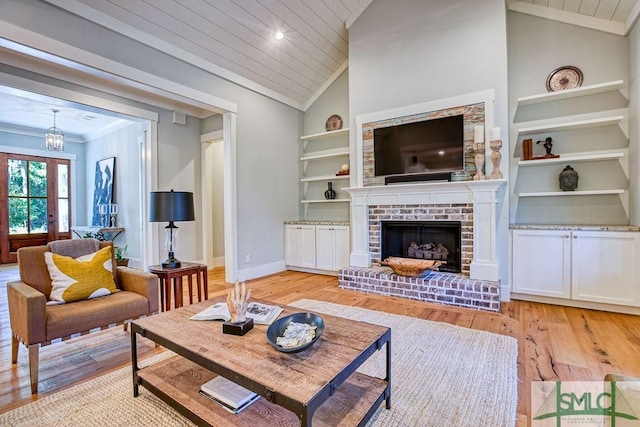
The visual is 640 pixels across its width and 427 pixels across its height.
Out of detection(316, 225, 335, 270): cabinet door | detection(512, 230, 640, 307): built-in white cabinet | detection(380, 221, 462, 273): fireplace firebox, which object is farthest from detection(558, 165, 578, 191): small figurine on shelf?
detection(316, 225, 335, 270): cabinet door

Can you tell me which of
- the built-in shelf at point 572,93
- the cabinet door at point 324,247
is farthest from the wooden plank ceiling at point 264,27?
the cabinet door at point 324,247

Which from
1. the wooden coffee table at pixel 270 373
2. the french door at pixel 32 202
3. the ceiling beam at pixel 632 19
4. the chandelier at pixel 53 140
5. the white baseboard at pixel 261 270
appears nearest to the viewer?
the wooden coffee table at pixel 270 373

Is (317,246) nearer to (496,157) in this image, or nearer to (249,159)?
(249,159)

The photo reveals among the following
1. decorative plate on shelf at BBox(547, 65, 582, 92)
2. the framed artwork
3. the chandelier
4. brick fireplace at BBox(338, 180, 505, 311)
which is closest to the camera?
brick fireplace at BBox(338, 180, 505, 311)

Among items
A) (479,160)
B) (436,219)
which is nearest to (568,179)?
(479,160)

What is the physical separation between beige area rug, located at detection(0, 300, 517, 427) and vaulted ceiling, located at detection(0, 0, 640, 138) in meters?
3.05

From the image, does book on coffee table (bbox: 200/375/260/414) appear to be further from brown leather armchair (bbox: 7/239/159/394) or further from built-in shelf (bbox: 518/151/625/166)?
built-in shelf (bbox: 518/151/625/166)

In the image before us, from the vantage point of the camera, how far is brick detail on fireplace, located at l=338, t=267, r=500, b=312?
10.5 ft

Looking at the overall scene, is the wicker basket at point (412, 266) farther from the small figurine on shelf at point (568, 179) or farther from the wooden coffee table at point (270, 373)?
the wooden coffee table at point (270, 373)

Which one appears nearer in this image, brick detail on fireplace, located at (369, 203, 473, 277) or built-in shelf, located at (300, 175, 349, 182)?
brick detail on fireplace, located at (369, 203, 473, 277)

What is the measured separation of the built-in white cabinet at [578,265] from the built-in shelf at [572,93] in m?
1.49

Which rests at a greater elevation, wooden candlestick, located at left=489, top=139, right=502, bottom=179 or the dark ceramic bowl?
wooden candlestick, located at left=489, top=139, right=502, bottom=179

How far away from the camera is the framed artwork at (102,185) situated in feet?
19.8

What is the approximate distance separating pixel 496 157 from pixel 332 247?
8.15ft
